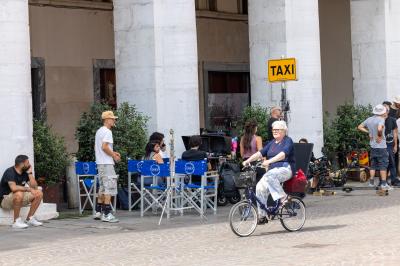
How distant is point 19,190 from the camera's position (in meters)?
15.9

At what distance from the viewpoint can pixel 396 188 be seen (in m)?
22.2

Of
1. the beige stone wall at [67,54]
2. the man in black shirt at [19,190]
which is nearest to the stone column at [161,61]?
the man in black shirt at [19,190]

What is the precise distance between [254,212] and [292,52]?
890 cm

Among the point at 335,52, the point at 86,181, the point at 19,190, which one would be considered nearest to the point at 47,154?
the point at 86,181

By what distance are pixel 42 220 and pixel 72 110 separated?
8026 millimetres

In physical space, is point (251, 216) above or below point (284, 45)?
below

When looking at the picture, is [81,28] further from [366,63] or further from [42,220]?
[42,220]

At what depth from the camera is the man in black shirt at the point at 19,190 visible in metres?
15.9

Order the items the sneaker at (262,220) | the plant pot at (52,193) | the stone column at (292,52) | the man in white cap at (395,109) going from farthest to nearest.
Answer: the man in white cap at (395,109), the stone column at (292,52), the plant pot at (52,193), the sneaker at (262,220)

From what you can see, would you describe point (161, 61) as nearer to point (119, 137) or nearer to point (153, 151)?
point (119, 137)

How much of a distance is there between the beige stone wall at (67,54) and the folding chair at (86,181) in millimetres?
5914

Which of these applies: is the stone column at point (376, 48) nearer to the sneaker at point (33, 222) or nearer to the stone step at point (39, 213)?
the stone step at point (39, 213)

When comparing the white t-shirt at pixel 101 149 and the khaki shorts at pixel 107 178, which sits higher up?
the white t-shirt at pixel 101 149

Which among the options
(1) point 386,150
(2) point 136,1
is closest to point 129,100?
(2) point 136,1
